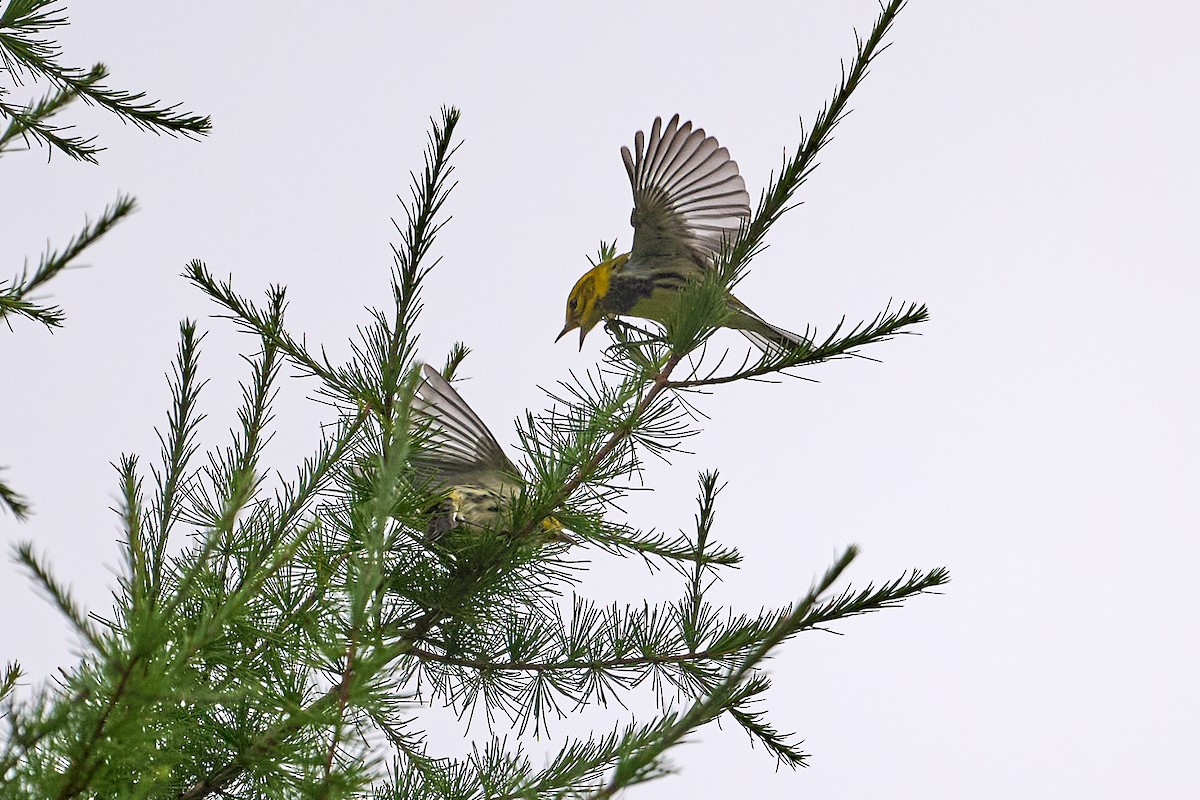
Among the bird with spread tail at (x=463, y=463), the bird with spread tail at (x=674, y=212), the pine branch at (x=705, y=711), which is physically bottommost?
the pine branch at (x=705, y=711)

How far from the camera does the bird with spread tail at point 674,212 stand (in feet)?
6.70

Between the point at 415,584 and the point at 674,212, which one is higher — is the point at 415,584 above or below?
below

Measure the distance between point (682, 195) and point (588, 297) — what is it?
33 centimetres

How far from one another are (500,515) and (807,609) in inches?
31.5

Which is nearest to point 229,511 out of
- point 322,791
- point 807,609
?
point 322,791

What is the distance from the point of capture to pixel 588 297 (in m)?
2.30

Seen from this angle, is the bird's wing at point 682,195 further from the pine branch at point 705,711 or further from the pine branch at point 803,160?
the pine branch at point 705,711

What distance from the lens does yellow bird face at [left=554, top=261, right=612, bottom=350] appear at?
2271 millimetres

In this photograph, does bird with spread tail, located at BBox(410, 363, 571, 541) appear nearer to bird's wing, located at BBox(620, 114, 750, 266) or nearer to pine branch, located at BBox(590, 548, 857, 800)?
bird's wing, located at BBox(620, 114, 750, 266)

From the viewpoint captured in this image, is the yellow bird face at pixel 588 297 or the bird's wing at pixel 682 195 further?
the yellow bird face at pixel 588 297

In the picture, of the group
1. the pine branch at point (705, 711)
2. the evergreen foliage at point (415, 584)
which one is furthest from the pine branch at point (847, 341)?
the pine branch at point (705, 711)

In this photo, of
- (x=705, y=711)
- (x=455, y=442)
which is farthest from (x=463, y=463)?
(x=705, y=711)

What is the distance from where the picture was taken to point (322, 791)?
86 centimetres

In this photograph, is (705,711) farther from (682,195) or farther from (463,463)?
(682,195)
